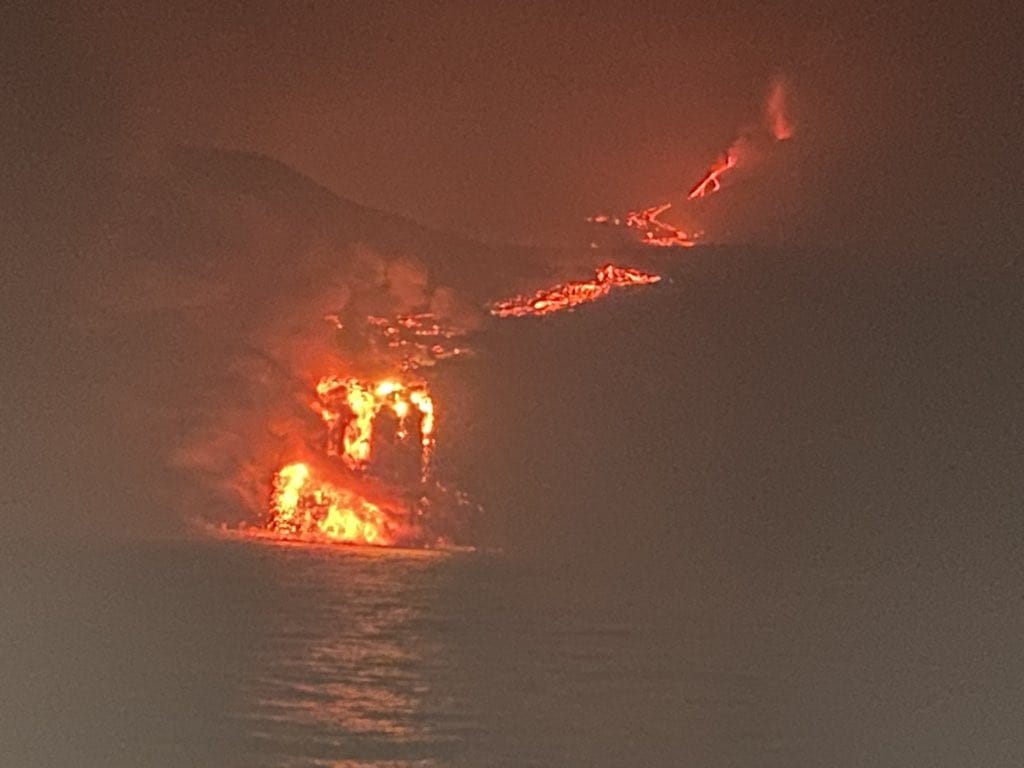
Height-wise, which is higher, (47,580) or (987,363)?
(987,363)

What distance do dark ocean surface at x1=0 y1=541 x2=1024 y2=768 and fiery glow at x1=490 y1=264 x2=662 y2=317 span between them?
268mm

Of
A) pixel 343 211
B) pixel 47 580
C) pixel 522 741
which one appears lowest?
pixel 522 741

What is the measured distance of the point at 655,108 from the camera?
4.02 ft

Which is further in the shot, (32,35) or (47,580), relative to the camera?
(32,35)

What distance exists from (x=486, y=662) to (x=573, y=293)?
40 centimetres

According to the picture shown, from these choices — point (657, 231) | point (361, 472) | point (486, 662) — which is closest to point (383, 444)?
point (361, 472)

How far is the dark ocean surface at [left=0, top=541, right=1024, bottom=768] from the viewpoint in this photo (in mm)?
1062

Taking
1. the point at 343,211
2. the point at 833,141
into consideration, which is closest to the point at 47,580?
the point at 343,211

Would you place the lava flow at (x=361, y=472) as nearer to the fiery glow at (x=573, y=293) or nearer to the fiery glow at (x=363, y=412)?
the fiery glow at (x=363, y=412)

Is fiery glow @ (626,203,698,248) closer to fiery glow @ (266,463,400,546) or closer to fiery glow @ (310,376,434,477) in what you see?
fiery glow @ (310,376,434,477)

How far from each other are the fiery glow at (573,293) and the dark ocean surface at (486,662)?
0.27m

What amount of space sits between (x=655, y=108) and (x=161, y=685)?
820mm

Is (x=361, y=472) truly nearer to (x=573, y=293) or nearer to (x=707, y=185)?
(x=573, y=293)

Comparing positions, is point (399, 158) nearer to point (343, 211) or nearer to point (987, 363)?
point (343, 211)
